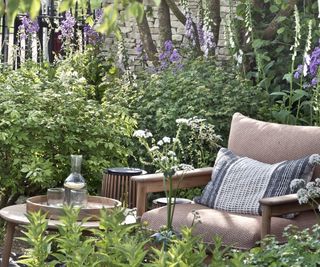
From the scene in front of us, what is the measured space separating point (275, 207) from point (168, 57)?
382 cm

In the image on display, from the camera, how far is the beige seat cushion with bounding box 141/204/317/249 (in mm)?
4422

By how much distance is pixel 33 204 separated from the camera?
473 cm

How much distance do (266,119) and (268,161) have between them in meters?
2.09

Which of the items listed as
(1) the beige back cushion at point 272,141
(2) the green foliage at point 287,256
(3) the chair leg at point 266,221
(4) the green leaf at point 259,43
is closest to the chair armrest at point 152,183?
(1) the beige back cushion at point 272,141

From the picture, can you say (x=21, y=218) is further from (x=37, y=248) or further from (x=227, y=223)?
(x=37, y=248)

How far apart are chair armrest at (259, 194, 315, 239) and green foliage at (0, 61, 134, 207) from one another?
1879mm

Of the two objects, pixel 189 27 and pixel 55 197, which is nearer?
pixel 55 197

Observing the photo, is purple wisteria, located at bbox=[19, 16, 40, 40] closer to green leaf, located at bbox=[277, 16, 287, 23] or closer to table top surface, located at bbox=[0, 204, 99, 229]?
green leaf, located at bbox=[277, 16, 287, 23]

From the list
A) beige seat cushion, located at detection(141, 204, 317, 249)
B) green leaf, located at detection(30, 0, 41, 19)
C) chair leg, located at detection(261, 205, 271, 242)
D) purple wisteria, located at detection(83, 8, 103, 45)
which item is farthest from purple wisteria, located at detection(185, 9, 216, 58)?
green leaf, located at detection(30, 0, 41, 19)

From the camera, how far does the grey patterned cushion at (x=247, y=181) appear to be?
482 cm

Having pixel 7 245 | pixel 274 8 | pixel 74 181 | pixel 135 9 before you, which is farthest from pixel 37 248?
pixel 274 8

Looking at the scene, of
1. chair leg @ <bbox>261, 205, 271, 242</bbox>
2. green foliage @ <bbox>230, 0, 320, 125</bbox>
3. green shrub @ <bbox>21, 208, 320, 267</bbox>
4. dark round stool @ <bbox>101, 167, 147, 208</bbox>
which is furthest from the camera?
green foliage @ <bbox>230, 0, 320, 125</bbox>

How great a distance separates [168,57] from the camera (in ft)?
26.6

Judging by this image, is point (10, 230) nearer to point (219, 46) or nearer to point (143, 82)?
point (143, 82)
